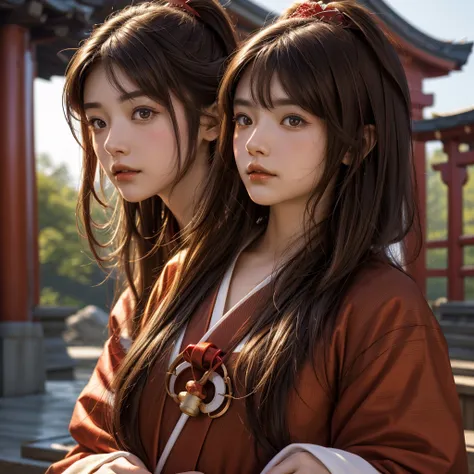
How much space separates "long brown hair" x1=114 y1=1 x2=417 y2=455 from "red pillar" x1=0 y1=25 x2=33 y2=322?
19.2 ft

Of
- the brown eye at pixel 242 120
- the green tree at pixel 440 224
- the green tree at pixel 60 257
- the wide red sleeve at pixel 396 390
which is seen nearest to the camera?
the wide red sleeve at pixel 396 390

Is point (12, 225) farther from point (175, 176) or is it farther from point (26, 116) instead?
point (175, 176)

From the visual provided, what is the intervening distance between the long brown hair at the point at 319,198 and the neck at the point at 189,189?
1.36 ft

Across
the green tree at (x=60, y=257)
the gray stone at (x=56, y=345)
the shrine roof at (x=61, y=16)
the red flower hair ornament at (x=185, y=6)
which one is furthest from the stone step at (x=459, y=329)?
the green tree at (x=60, y=257)

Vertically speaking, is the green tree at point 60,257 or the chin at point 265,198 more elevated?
the chin at point 265,198

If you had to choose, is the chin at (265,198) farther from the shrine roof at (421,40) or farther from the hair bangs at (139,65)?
the shrine roof at (421,40)

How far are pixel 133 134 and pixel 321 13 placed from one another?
545mm

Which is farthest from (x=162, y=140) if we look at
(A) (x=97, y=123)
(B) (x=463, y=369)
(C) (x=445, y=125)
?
(C) (x=445, y=125)

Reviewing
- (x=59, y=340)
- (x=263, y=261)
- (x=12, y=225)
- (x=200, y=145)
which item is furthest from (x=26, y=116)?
(x=263, y=261)

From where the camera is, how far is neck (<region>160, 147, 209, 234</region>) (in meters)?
2.10

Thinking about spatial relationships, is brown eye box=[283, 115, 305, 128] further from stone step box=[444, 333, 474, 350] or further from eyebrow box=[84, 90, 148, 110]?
stone step box=[444, 333, 474, 350]

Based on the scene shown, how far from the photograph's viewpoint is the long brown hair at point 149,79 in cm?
195

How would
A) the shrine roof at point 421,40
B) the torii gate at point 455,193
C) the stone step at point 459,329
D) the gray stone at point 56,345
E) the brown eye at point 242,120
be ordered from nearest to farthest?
the brown eye at point 242,120 → the stone step at point 459,329 → the torii gate at point 455,193 → the gray stone at point 56,345 → the shrine roof at point 421,40

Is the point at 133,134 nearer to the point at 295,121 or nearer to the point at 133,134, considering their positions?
the point at 133,134
